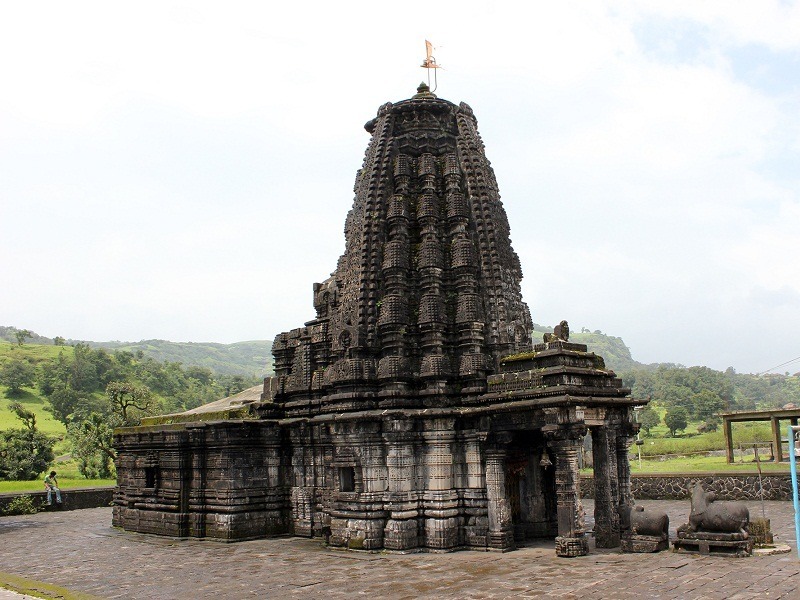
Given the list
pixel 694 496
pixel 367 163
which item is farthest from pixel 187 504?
pixel 694 496

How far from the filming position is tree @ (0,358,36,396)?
294 feet

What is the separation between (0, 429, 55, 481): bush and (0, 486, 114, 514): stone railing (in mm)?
10687

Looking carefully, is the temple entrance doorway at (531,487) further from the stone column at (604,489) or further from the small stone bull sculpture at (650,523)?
the small stone bull sculpture at (650,523)

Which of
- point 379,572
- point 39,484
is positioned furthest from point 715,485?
point 39,484

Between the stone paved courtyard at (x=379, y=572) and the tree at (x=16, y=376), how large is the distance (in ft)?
261

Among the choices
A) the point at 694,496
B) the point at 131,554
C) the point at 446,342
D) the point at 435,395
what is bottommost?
the point at 131,554

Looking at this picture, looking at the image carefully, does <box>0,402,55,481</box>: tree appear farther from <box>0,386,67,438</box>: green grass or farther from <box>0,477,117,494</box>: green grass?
<box>0,386,67,438</box>: green grass

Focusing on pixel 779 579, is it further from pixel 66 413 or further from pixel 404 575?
pixel 66 413

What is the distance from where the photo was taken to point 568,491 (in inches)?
602

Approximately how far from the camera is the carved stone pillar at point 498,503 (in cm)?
1636

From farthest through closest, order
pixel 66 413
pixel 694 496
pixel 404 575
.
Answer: pixel 66 413, pixel 694 496, pixel 404 575

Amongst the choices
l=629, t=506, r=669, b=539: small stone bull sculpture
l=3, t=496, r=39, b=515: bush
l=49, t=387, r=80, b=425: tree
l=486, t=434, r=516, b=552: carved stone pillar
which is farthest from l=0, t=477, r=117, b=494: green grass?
l=49, t=387, r=80, b=425: tree

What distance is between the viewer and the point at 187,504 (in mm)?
20328

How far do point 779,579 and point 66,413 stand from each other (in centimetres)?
8186
